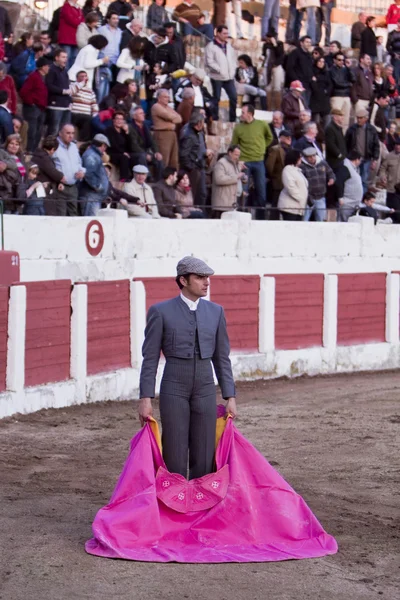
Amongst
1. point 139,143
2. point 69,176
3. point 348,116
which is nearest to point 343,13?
point 348,116

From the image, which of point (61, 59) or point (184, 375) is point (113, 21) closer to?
point (61, 59)

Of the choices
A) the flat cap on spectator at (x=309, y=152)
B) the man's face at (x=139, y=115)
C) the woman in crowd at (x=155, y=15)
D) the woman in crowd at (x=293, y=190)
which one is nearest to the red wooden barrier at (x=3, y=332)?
the man's face at (x=139, y=115)

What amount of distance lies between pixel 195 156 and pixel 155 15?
3.77m

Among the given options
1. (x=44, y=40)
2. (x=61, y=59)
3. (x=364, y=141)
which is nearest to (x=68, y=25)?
(x=44, y=40)

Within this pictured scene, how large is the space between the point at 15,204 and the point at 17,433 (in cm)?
260

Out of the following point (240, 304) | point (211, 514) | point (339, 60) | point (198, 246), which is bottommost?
point (211, 514)

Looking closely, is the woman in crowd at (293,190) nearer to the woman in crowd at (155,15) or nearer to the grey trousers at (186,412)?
the woman in crowd at (155,15)

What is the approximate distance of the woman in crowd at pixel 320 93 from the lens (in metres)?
17.7

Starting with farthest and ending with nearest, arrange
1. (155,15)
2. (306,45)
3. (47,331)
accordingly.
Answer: (306,45), (155,15), (47,331)

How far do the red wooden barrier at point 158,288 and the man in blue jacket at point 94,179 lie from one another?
0.86 m


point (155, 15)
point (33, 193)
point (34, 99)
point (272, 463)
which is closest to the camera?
point (272, 463)

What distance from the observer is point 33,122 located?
1349cm

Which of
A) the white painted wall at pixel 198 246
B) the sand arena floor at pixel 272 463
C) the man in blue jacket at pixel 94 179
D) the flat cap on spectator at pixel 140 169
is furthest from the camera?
the flat cap on spectator at pixel 140 169

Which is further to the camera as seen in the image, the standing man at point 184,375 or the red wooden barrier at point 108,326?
the red wooden barrier at point 108,326
